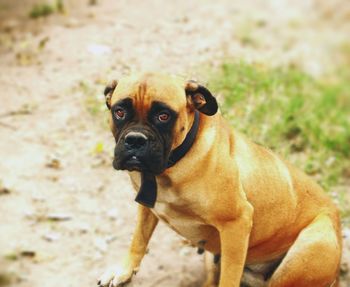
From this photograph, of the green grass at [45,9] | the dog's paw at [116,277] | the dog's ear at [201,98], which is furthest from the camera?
the green grass at [45,9]

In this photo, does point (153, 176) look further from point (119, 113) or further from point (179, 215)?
point (119, 113)

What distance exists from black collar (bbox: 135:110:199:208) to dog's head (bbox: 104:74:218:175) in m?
0.07

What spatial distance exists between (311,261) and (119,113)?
1598 mm

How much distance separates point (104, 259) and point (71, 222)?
52 centimetres

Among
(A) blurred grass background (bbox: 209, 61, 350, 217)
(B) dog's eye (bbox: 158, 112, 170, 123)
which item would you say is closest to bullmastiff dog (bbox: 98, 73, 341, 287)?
(B) dog's eye (bbox: 158, 112, 170, 123)

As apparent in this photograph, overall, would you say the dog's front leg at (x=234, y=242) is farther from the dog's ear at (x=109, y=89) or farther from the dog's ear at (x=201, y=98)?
the dog's ear at (x=109, y=89)

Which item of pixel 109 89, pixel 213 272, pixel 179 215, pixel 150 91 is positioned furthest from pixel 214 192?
pixel 213 272

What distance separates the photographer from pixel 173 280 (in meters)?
4.74

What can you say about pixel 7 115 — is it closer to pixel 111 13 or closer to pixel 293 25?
pixel 111 13

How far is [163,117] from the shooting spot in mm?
3568

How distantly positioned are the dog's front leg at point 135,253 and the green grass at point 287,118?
85.9 inches

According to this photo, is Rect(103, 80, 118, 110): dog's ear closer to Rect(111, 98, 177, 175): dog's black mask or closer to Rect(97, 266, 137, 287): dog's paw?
Rect(111, 98, 177, 175): dog's black mask

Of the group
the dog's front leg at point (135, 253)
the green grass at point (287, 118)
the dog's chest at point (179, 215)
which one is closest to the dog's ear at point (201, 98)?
the dog's chest at point (179, 215)

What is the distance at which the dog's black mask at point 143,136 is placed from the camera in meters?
3.51
